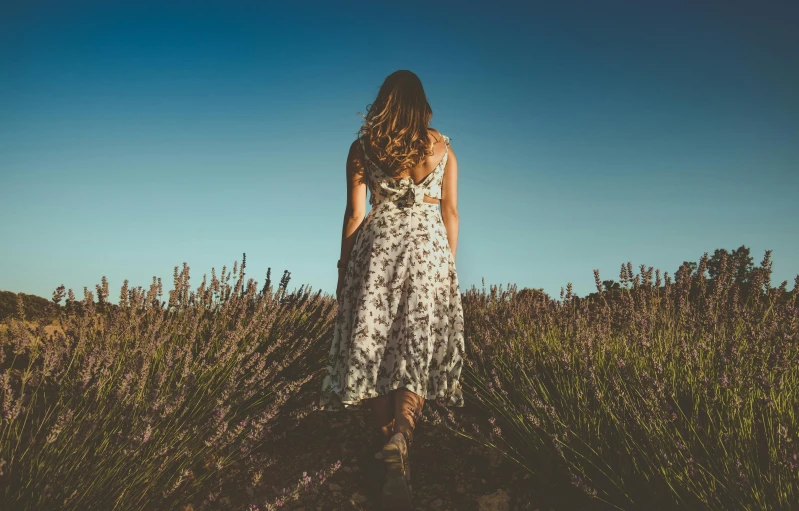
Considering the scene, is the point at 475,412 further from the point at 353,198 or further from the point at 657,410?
the point at 353,198

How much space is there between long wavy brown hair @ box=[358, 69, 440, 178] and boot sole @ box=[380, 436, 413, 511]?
1520mm

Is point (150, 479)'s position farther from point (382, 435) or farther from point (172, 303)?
point (172, 303)

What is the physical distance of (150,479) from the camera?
2.05 meters

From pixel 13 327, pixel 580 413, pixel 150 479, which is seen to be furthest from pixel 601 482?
pixel 13 327

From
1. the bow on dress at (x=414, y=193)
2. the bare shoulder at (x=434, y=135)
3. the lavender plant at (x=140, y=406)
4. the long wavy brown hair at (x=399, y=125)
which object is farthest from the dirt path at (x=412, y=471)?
the bare shoulder at (x=434, y=135)

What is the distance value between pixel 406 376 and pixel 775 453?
156 centimetres

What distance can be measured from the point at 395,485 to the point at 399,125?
1865mm

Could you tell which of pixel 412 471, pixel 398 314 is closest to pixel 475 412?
pixel 412 471

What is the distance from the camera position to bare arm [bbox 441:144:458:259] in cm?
304

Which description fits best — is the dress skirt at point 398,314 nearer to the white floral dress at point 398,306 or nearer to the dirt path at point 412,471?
the white floral dress at point 398,306

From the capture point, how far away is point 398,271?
278 centimetres

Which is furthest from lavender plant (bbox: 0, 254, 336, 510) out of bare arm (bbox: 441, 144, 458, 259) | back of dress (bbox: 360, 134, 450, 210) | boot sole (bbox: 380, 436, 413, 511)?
bare arm (bbox: 441, 144, 458, 259)

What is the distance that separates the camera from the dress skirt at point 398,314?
2.72 meters

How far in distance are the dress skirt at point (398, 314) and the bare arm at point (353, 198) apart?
0.15 feet
